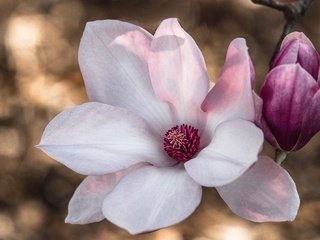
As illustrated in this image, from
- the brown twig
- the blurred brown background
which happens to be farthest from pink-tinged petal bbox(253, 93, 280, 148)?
the blurred brown background

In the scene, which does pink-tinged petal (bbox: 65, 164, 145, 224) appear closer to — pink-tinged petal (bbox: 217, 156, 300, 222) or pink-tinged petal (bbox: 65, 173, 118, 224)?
pink-tinged petal (bbox: 65, 173, 118, 224)

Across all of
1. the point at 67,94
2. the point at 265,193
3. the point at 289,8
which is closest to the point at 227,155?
the point at 265,193

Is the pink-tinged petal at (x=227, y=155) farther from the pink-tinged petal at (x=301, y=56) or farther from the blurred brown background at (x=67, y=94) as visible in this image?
the blurred brown background at (x=67, y=94)

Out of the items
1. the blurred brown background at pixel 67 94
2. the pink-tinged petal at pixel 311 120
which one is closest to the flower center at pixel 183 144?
the pink-tinged petal at pixel 311 120

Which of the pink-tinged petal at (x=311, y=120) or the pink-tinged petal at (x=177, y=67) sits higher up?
the pink-tinged petal at (x=177, y=67)

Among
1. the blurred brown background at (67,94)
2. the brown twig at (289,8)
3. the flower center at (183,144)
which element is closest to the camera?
the flower center at (183,144)

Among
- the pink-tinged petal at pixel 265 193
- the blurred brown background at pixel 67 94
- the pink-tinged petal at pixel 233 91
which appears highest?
the pink-tinged petal at pixel 233 91

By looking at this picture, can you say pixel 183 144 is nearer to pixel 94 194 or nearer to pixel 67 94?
pixel 94 194
